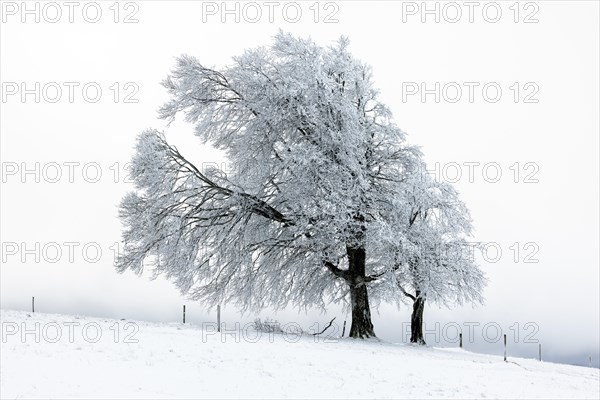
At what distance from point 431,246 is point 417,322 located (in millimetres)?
3629

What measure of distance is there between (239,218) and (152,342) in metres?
8.72

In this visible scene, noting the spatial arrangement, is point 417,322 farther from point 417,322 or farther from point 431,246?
point 431,246

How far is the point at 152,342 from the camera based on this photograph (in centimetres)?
1903

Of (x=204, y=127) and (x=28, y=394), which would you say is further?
(x=204, y=127)

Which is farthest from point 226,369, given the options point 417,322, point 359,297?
point 417,322

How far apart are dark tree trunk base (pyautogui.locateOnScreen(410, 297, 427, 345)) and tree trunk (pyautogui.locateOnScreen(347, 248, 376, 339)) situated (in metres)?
1.83

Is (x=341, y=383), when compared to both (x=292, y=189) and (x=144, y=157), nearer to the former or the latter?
(x=292, y=189)

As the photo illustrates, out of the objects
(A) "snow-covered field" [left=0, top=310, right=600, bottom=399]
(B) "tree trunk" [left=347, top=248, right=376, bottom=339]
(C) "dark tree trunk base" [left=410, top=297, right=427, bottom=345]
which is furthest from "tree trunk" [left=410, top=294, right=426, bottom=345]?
(A) "snow-covered field" [left=0, top=310, right=600, bottom=399]

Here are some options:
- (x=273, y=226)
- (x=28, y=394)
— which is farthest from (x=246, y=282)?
(x=28, y=394)

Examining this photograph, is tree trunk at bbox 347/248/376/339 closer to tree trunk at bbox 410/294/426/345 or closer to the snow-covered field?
tree trunk at bbox 410/294/426/345

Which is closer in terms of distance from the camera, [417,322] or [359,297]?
[359,297]

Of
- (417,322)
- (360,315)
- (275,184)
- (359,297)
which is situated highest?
(275,184)

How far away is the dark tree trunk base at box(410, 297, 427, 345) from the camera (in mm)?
27859

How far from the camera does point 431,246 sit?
85.4 ft
